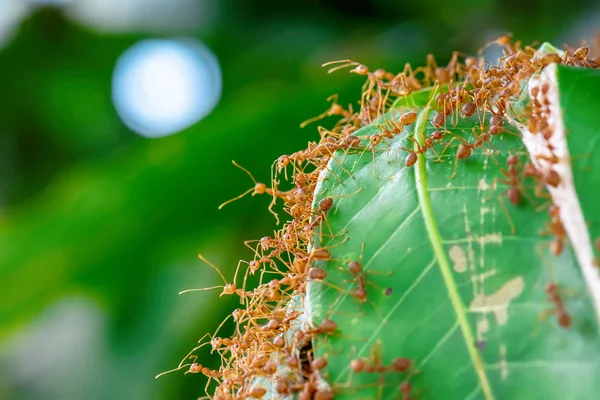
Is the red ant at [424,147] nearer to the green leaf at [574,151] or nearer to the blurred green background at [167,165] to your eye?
the green leaf at [574,151]

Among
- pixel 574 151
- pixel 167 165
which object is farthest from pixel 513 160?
pixel 167 165

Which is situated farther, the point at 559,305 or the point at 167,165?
the point at 167,165

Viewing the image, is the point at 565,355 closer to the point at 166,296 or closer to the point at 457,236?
the point at 457,236

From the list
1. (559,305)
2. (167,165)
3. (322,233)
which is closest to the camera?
(559,305)

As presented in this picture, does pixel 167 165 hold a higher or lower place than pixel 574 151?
lower

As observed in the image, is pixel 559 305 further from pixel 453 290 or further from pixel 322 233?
pixel 322 233

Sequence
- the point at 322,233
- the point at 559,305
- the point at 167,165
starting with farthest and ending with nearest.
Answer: the point at 167,165, the point at 322,233, the point at 559,305

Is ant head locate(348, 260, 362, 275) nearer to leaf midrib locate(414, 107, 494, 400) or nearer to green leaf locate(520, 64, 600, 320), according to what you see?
leaf midrib locate(414, 107, 494, 400)

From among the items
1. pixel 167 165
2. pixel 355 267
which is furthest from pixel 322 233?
pixel 167 165
